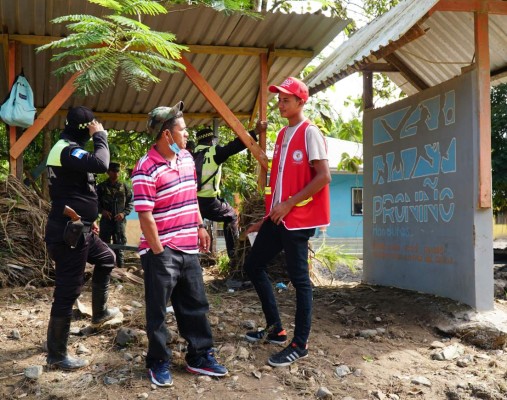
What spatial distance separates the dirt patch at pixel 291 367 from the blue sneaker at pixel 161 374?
0.05 meters

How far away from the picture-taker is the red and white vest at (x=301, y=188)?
4473mm

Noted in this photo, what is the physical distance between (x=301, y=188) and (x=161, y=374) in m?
1.67

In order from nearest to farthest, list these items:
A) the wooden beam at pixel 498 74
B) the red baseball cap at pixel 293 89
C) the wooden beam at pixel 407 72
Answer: the red baseball cap at pixel 293 89 < the wooden beam at pixel 498 74 < the wooden beam at pixel 407 72

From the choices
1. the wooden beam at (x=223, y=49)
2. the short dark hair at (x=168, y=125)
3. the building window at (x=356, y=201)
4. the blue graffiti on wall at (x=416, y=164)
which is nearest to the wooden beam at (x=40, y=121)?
the wooden beam at (x=223, y=49)

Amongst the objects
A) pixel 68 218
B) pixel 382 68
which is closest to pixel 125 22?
pixel 68 218

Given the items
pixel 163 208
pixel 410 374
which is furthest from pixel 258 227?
pixel 410 374

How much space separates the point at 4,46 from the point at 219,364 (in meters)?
5.23

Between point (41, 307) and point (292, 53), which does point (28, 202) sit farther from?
point (292, 53)

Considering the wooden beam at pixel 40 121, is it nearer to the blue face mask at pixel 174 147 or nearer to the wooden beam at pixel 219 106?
the wooden beam at pixel 219 106

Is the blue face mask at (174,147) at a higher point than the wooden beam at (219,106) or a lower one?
lower

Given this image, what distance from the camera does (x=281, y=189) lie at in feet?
15.1

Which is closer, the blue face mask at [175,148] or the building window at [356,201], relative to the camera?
the blue face mask at [175,148]

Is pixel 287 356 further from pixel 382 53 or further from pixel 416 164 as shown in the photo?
pixel 416 164

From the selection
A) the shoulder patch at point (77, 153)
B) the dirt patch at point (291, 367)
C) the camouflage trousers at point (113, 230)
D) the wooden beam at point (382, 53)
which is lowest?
the dirt patch at point (291, 367)
